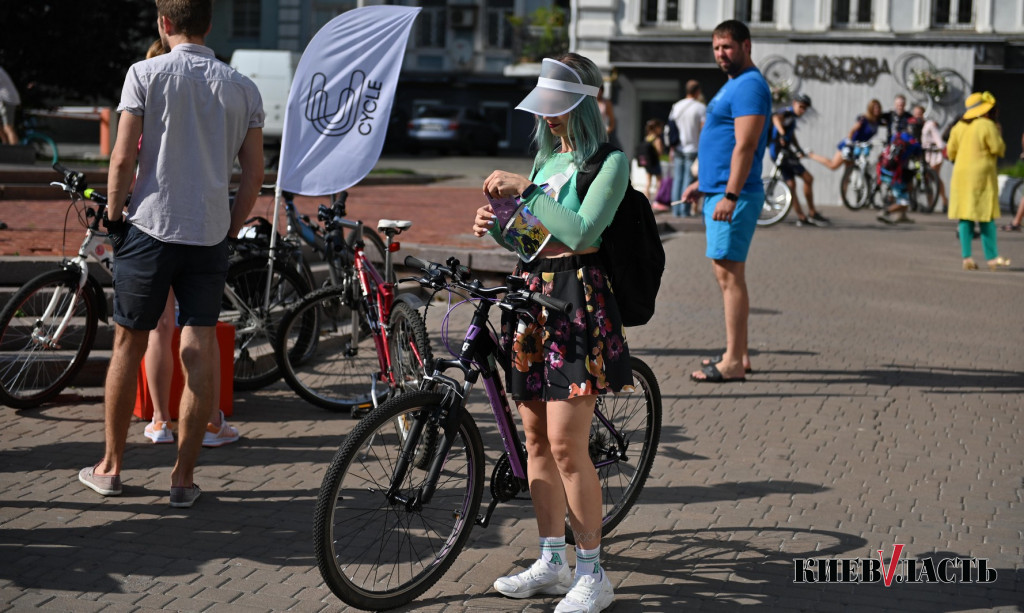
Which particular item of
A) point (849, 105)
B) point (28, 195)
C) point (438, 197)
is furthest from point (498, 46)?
point (28, 195)

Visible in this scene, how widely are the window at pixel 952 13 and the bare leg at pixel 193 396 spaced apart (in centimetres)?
2852

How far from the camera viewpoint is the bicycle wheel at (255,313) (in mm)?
7062

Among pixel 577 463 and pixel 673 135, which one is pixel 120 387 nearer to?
pixel 577 463

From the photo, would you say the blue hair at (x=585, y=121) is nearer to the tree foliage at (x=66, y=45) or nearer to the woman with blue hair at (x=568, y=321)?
the woman with blue hair at (x=568, y=321)

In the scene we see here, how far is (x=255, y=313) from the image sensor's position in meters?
7.09

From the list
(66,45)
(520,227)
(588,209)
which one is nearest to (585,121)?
(588,209)

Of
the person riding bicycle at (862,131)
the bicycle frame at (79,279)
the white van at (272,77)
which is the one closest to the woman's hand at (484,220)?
the bicycle frame at (79,279)

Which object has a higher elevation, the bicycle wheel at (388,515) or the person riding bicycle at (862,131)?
the person riding bicycle at (862,131)

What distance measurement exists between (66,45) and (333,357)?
855 inches

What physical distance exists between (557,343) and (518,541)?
1148 millimetres

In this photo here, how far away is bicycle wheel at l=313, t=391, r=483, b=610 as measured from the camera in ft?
12.7

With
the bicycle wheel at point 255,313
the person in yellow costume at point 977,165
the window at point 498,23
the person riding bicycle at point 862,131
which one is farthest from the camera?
the window at point 498,23

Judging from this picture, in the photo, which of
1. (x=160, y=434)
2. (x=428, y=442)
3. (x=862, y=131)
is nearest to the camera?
(x=428, y=442)

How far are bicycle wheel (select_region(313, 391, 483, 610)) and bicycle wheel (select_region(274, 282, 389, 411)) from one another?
2115 mm
